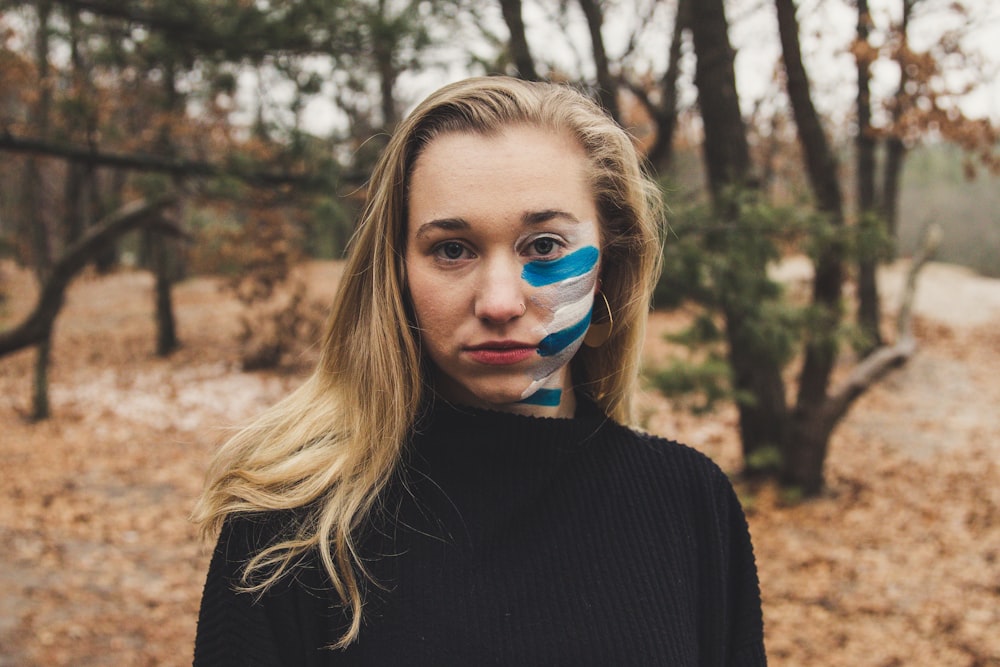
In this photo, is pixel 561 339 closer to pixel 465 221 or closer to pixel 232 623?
pixel 465 221

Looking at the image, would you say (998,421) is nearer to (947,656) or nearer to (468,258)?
(947,656)

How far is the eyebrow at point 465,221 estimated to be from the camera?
1.41 m

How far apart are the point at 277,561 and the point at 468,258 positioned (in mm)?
636

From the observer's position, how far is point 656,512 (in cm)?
160

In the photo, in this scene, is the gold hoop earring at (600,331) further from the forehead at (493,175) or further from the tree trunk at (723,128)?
the tree trunk at (723,128)

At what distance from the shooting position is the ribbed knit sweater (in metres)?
1.34

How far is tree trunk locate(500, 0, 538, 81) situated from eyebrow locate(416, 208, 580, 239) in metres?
5.07

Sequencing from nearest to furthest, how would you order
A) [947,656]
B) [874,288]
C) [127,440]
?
[947,656] → [127,440] → [874,288]

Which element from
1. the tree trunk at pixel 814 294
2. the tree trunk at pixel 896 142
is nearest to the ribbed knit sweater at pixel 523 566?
the tree trunk at pixel 814 294

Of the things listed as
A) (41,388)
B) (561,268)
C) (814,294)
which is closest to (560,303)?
(561,268)

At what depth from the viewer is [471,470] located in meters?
1.51

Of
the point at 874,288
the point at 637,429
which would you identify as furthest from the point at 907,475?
the point at 637,429

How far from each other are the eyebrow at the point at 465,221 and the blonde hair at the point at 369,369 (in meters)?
0.10

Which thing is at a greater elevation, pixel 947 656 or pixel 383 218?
pixel 383 218
